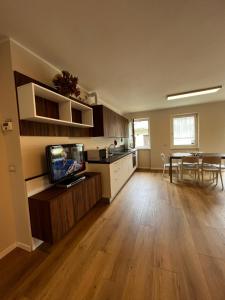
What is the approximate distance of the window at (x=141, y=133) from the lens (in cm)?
616

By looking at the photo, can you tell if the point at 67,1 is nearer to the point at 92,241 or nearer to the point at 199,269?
the point at 92,241

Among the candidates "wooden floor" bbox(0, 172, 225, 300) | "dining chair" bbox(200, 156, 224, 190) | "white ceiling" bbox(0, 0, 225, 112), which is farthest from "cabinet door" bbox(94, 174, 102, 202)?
"dining chair" bbox(200, 156, 224, 190)

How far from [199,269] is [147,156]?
4.83 m

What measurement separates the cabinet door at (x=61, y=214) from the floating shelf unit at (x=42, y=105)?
101cm

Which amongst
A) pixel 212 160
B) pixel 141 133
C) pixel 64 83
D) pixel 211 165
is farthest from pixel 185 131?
pixel 64 83

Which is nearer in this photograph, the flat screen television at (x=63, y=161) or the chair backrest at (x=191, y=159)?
the flat screen television at (x=63, y=161)

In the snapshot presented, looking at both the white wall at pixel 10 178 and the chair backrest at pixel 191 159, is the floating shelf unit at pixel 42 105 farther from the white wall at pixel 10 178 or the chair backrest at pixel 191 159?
the chair backrest at pixel 191 159

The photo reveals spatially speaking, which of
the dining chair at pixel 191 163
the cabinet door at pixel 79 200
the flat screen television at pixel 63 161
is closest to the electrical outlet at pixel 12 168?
the flat screen television at pixel 63 161

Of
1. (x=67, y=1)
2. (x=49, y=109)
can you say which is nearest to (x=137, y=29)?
(x=67, y=1)

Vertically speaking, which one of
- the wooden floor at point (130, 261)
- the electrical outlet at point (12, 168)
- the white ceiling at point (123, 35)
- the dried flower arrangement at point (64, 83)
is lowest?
the wooden floor at point (130, 261)

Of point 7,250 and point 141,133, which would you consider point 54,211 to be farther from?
point 141,133

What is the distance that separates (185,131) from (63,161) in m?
5.00

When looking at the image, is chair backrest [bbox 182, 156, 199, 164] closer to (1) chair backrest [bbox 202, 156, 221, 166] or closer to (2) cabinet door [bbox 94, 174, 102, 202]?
(1) chair backrest [bbox 202, 156, 221, 166]

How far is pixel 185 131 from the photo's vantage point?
18.2 feet
